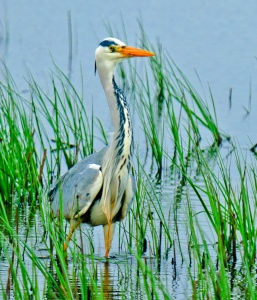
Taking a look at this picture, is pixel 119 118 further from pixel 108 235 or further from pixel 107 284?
pixel 107 284

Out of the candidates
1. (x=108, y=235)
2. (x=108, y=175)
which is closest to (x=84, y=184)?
(x=108, y=175)

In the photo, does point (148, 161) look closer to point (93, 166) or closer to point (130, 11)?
point (93, 166)

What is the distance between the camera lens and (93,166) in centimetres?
652

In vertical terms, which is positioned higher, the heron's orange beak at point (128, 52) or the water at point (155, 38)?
the heron's orange beak at point (128, 52)

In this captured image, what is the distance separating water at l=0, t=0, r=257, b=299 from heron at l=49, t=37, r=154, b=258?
3267mm

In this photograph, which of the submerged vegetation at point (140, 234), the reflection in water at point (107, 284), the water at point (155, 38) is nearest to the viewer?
the submerged vegetation at point (140, 234)

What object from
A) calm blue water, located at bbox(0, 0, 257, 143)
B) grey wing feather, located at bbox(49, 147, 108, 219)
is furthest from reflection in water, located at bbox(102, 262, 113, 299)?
calm blue water, located at bbox(0, 0, 257, 143)

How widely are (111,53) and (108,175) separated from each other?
0.78 meters

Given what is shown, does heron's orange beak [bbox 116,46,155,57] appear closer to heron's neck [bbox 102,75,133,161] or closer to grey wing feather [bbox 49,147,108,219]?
heron's neck [bbox 102,75,133,161]

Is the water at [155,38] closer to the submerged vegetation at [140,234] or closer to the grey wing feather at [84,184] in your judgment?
the submerged vegetation at [140,234]

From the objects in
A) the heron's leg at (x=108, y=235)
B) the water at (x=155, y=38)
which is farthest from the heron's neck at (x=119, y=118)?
the water at (x=155, y=38)

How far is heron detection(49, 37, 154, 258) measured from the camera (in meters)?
6.46

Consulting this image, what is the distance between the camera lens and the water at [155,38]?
11367mm

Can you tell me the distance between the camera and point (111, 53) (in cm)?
664
